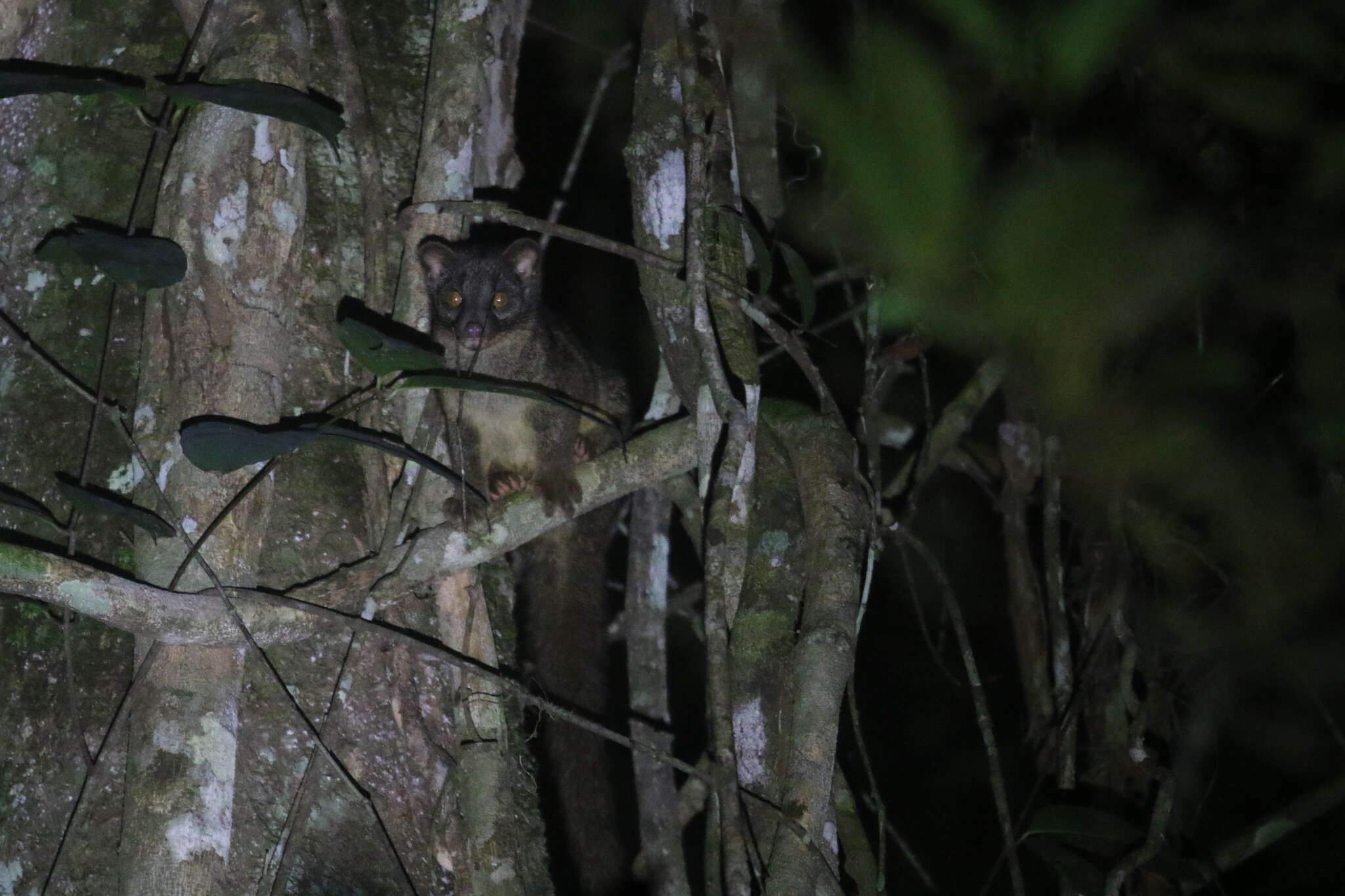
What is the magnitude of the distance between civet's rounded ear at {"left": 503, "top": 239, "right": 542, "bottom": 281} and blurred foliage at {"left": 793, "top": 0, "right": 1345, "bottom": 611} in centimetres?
199

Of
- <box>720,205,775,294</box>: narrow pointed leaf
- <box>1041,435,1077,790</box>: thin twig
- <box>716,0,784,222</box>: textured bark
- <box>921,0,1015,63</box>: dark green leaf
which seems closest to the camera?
<box>921,0,1015,63</box>: dark green leaf

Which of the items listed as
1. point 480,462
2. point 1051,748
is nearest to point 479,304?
point 480,462

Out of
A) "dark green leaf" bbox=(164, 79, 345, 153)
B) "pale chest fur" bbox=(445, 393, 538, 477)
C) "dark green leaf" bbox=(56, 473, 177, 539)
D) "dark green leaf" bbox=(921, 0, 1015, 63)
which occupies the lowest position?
"dark green leaf" bbox=(921, 0, 1015, 63)

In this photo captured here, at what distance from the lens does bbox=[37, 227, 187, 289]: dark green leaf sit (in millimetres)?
2922

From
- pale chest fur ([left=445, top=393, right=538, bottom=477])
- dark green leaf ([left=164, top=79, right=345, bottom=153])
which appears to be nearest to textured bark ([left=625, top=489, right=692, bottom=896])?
pale chest fur ([left=445, top=393, right=538, bottom=477])

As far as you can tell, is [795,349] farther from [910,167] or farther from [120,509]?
[910,167]

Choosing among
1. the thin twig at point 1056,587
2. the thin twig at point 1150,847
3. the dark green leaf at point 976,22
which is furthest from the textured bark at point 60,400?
the thin twig at point 1056,587

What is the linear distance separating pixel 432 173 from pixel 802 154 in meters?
2.72

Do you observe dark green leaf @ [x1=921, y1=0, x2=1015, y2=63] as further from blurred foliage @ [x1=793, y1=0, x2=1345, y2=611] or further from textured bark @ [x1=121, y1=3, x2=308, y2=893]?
textured bark @ [x1=121, y1=3, x2=308, y2=893]

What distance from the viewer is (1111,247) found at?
4.55 feet

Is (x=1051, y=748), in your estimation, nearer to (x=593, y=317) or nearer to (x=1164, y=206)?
(x=1164, y=206)

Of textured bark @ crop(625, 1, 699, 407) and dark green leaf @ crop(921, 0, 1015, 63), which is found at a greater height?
textured bark @ crop(625, 1, 699, 407)

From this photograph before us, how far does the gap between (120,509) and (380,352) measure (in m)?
0.69

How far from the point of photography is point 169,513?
297 cm
